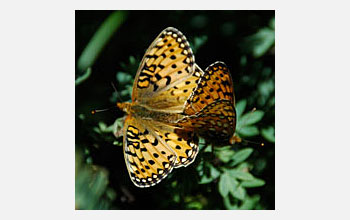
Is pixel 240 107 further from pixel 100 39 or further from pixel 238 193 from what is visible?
pixel 100 39

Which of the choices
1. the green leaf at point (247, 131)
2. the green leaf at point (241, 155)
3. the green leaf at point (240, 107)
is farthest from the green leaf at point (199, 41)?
the green leaf at point (241, 155)

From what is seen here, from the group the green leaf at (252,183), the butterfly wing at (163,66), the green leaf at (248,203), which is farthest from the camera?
the green leaf at (248,203)

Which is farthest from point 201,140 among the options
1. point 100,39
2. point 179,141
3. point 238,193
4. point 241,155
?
point 100,39

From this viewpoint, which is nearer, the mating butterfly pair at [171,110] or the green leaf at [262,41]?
the mating butterfly pair at [171,110]

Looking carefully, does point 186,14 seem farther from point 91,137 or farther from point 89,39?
point 91,137

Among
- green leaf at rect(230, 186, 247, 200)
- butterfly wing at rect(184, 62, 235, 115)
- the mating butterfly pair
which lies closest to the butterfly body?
the mating butterfly pair

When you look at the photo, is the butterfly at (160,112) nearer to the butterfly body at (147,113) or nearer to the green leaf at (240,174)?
the butterfly body at (147,113)
